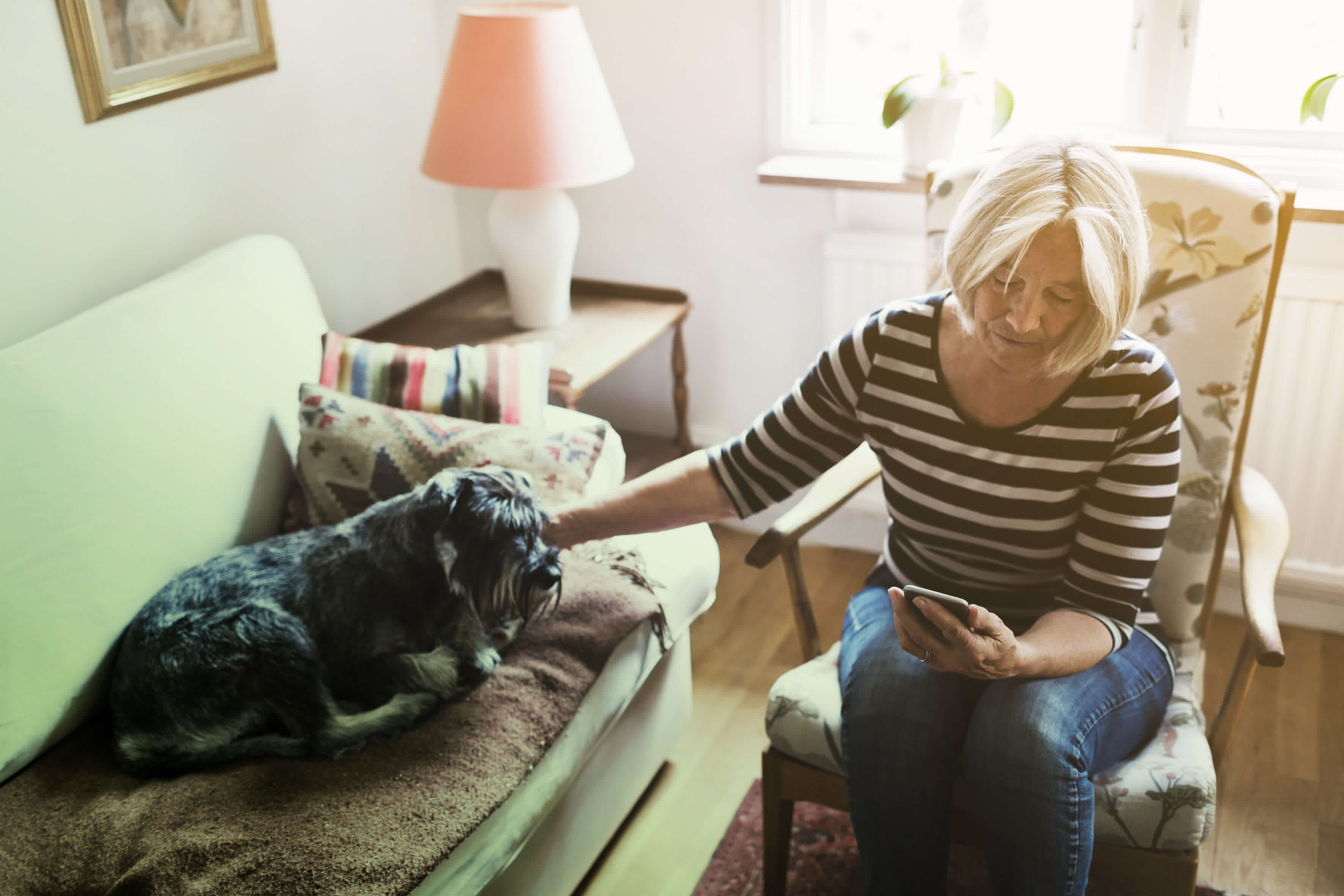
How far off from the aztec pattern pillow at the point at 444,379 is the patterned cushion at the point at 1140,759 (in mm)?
605

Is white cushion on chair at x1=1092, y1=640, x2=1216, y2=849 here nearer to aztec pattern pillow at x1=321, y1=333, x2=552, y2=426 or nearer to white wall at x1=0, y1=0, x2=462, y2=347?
aztec pattern pillow at x1=321, y1=333, x2=552, y2=426

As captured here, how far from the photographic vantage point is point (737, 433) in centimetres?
279

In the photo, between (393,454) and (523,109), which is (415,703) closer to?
(393,454)

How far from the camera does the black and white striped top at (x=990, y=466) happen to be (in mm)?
1338

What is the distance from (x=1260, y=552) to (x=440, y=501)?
1.07 metres

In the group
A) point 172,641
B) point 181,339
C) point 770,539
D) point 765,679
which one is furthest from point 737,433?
point 172,641

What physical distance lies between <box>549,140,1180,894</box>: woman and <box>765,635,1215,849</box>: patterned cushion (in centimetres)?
3

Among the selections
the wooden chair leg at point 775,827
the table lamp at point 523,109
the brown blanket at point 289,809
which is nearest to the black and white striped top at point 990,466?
the wooden chair leg at point 775,827

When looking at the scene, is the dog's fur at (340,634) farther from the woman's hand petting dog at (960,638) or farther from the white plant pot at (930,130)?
the white plant pot at (930,130)

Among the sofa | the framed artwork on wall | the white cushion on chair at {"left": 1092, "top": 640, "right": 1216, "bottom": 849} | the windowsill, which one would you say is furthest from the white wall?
the white cushion on chair at {"left": 1092, "top": 640, "right": 1216, "bottom": 849}

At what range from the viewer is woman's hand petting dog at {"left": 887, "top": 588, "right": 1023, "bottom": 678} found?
123cm

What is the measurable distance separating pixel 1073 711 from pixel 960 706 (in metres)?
0.13

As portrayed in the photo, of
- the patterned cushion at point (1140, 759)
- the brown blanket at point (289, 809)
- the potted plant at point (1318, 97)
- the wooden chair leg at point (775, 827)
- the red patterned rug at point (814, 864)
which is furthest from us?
the potted plant at point (1318, 97)

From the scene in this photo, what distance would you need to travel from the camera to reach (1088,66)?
223 cm
